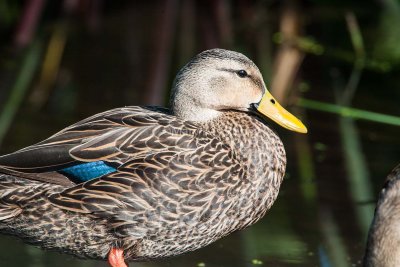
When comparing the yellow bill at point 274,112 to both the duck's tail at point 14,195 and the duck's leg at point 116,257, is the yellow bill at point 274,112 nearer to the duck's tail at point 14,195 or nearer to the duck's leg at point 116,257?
the duck's leg at point 116,257

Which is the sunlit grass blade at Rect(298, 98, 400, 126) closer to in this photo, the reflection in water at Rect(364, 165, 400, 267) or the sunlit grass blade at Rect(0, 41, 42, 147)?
the sunlit grass blade at Rect(0, 41, 42, 147)

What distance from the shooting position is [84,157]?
538 cm

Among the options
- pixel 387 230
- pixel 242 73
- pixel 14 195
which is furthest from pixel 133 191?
pixel 387 230

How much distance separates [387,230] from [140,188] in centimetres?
187

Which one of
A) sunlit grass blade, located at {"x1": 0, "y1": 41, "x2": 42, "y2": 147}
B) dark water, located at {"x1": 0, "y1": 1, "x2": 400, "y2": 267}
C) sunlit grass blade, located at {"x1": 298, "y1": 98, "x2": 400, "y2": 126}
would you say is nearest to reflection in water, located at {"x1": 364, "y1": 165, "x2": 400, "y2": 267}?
dark water, located at {"x1": 0, "y1": 1, "x2": 400, "y2": 267}

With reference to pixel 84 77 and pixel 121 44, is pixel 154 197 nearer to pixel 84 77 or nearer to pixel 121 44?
pixel 84 77

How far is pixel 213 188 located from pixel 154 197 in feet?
0.97

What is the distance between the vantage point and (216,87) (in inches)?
223

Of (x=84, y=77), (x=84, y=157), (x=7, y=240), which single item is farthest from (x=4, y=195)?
(x=84, y=77)

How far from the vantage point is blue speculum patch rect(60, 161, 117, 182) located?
539cm

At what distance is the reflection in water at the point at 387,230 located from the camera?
372cm

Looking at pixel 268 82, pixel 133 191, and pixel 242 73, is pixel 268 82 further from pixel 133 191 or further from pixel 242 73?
pixel 133 191

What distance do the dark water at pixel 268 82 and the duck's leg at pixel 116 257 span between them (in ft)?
1.95

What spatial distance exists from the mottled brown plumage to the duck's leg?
0.03m
